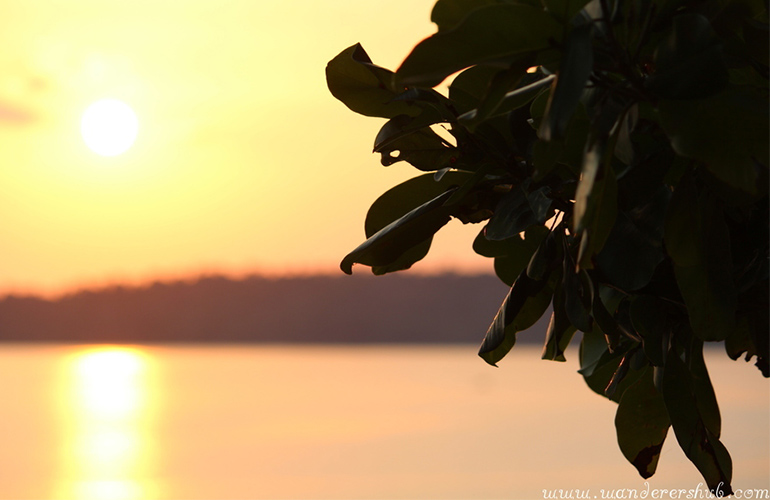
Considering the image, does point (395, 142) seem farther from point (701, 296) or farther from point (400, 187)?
point (701, 296)

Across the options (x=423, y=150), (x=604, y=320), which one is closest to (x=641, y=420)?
(x=604, y=320)

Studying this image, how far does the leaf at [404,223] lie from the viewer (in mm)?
616

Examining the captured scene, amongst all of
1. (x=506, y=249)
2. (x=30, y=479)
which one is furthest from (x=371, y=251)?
(x=30, y=479)

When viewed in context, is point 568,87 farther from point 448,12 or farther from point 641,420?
point 641,420

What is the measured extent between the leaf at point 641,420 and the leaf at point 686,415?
0.29 feet

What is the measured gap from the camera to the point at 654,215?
0.54 metres

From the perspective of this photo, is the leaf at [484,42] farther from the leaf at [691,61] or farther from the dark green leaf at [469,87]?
the dark green leaf at [469,87]

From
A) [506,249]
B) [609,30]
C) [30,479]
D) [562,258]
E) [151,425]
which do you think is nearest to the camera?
[609,30]

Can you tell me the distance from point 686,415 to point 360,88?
352mm

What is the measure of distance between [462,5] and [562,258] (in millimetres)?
207

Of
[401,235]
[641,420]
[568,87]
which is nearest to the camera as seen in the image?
[568,87]

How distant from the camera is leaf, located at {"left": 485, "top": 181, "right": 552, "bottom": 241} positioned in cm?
58

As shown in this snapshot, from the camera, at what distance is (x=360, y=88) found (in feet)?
2.22

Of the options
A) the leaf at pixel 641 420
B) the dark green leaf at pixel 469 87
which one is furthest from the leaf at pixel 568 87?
the leaf at pixel 641 420
